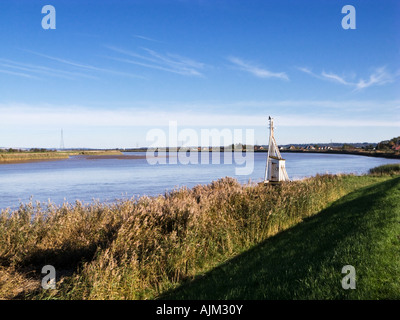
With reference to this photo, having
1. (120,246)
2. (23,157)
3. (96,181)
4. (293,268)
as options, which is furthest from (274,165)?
(23,157)

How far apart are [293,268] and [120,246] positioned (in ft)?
14.5

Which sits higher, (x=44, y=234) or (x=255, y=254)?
(x=44, y=234)

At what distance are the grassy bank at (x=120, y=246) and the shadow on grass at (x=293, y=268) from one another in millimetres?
573

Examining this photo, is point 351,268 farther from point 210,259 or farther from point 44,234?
point 44,234

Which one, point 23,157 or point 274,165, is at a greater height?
point 274,165

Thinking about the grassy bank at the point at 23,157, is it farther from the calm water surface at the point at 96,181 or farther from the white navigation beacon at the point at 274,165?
the white navigation beacon at the point at 274,165

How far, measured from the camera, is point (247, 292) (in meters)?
6.49

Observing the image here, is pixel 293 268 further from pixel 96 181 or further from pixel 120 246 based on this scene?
pixel 96 181

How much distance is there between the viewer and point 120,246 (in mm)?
7422

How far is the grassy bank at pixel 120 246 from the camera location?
247 inches

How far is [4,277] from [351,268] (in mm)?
7455

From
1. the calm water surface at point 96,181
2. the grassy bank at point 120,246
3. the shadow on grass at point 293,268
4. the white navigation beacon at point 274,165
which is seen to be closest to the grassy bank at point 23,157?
the calm water surface at point 96,181
